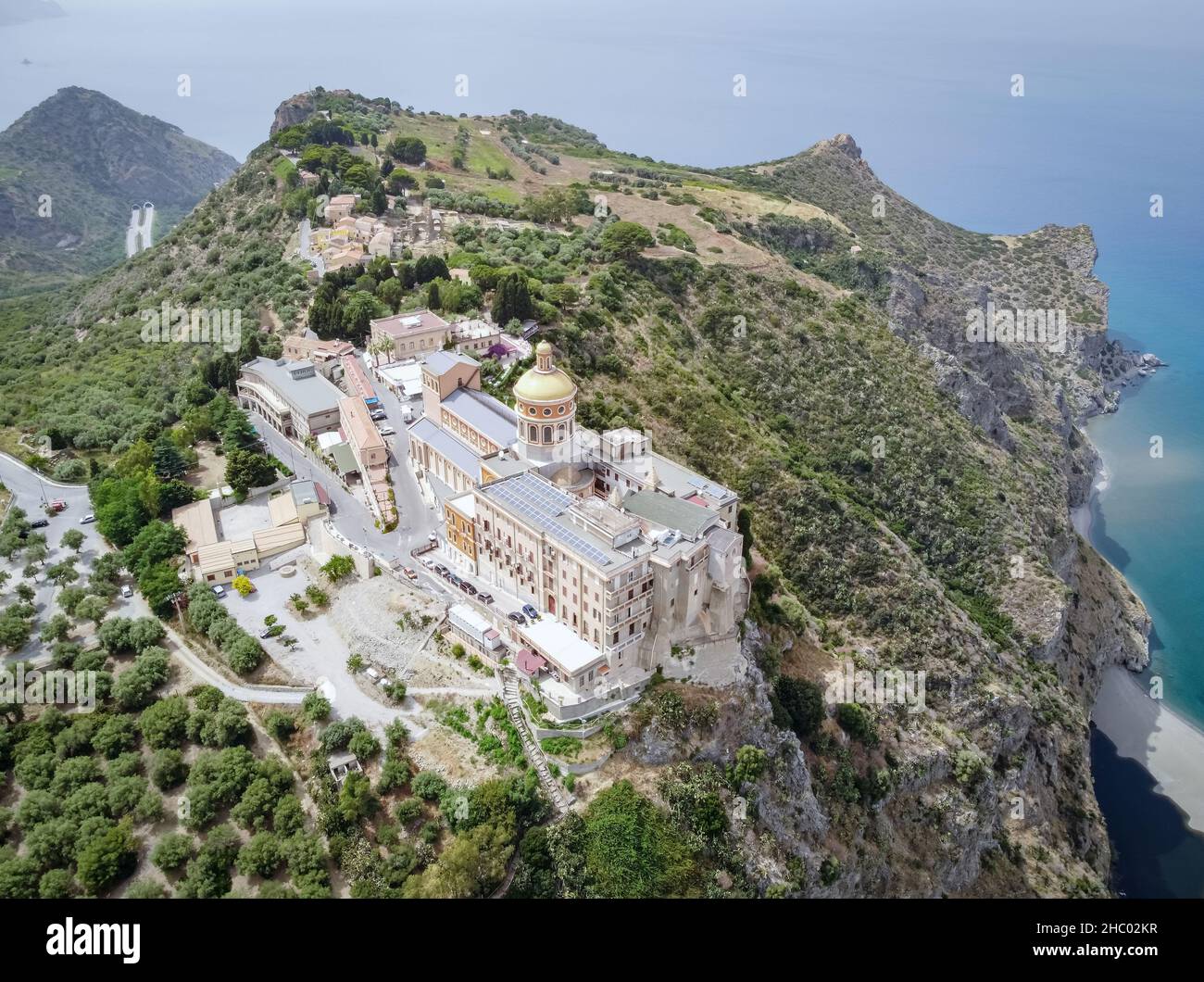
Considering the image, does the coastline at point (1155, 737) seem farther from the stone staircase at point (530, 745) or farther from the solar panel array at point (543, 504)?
the solar panel array at point (543, 504)

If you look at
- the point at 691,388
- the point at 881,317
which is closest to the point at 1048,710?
the point at 691,388

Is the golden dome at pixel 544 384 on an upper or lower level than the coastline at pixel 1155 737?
upper

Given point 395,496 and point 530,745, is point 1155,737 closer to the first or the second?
point 530,745

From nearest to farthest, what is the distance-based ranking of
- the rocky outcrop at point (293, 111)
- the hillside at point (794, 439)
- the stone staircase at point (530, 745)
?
the stone staircase at point (530, 745)
the hillside at point (794, 439)
the rocky outcrop at point (293, 111)

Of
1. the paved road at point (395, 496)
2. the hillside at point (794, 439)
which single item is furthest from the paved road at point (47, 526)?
the paved road at point (395, 496)

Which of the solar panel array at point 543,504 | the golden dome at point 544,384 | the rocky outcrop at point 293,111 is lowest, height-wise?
the solar panel array at point 543,504

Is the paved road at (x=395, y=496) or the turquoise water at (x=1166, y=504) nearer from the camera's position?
the paved road at (x=395, y=496)

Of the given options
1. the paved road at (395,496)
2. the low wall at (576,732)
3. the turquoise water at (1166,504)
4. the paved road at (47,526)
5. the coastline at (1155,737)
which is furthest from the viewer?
the turquoise water at (1166,504)
